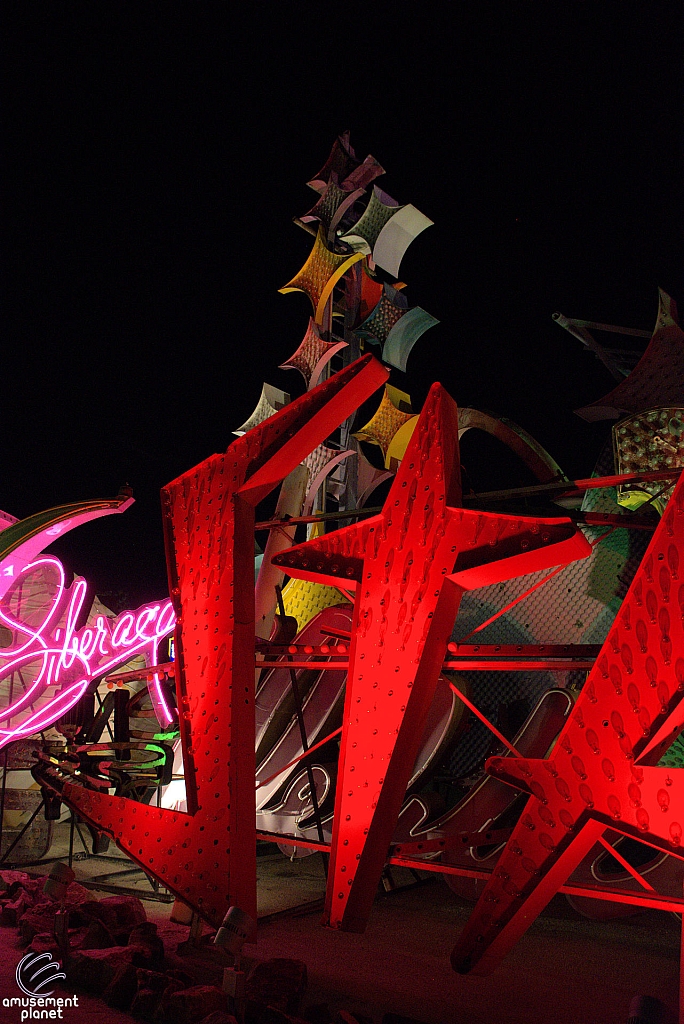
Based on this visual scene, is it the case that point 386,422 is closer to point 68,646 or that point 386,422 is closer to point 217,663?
point 68,646

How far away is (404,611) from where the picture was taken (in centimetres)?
476

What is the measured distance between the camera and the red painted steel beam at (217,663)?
5.04 m

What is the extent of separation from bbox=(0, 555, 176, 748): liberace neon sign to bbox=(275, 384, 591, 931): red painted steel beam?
495 centimetres

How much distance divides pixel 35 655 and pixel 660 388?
26.4 feet

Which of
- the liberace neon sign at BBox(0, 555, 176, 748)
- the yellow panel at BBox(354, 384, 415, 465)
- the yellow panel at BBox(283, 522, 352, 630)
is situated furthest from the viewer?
the yellow panel at BBox(354, 384, 415, 465)

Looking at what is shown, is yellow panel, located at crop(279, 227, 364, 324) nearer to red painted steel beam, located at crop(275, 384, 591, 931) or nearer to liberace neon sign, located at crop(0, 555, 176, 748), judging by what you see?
liberace neon sign, located at crop(0, 555, 176, 748)

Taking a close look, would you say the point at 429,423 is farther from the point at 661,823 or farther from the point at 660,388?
the point at 660,388

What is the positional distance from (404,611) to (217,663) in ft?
5.04

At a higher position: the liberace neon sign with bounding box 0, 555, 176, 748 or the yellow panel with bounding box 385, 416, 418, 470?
the yellow panel with bounding box 385, 416, 418, 470

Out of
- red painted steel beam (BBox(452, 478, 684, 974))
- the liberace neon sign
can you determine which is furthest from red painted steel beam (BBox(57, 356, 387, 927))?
the liberace neon sign

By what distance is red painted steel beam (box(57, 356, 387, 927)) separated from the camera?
5.04 metres

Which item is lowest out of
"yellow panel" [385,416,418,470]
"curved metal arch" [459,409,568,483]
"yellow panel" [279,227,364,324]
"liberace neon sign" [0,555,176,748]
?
"liberace neon sign" [0,555,176,748]

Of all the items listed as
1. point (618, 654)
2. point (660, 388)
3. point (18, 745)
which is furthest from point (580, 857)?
point (18, 745)

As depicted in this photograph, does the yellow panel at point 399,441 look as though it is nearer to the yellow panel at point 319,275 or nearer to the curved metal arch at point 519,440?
the yellow panel at point 319,275
